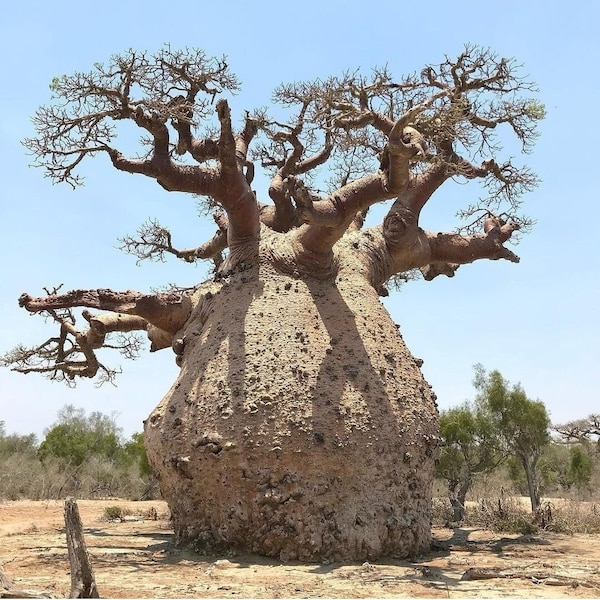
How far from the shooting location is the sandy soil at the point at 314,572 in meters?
3.07

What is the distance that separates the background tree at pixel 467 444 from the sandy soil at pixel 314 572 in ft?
16.9

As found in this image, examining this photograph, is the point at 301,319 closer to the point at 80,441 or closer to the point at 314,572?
the point at 314,572

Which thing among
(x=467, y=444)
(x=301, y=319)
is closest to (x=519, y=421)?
(x=467, y=444)

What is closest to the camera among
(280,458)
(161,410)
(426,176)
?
(280,458)

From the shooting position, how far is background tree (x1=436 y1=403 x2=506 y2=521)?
10562mm

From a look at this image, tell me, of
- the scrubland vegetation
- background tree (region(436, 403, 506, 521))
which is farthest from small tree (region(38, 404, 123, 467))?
background tree (region(436, 403, 506, 521))

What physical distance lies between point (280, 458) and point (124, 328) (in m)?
3.24

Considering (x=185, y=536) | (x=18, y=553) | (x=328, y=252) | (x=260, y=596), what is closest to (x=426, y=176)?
(x=328, y=252)

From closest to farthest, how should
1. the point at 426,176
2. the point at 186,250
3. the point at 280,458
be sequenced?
the point at 280,458
the point at 426,176
the point at 186,250

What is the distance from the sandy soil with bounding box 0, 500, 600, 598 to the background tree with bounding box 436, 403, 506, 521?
5.16 metres

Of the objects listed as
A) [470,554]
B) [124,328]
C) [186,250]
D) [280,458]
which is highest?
[186,250]

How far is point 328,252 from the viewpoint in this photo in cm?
533

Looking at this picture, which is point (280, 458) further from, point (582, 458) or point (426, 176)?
point (582, 458)

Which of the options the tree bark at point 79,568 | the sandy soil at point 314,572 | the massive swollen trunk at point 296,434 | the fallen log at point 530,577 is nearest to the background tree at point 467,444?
the sandy soil at point 314,572
